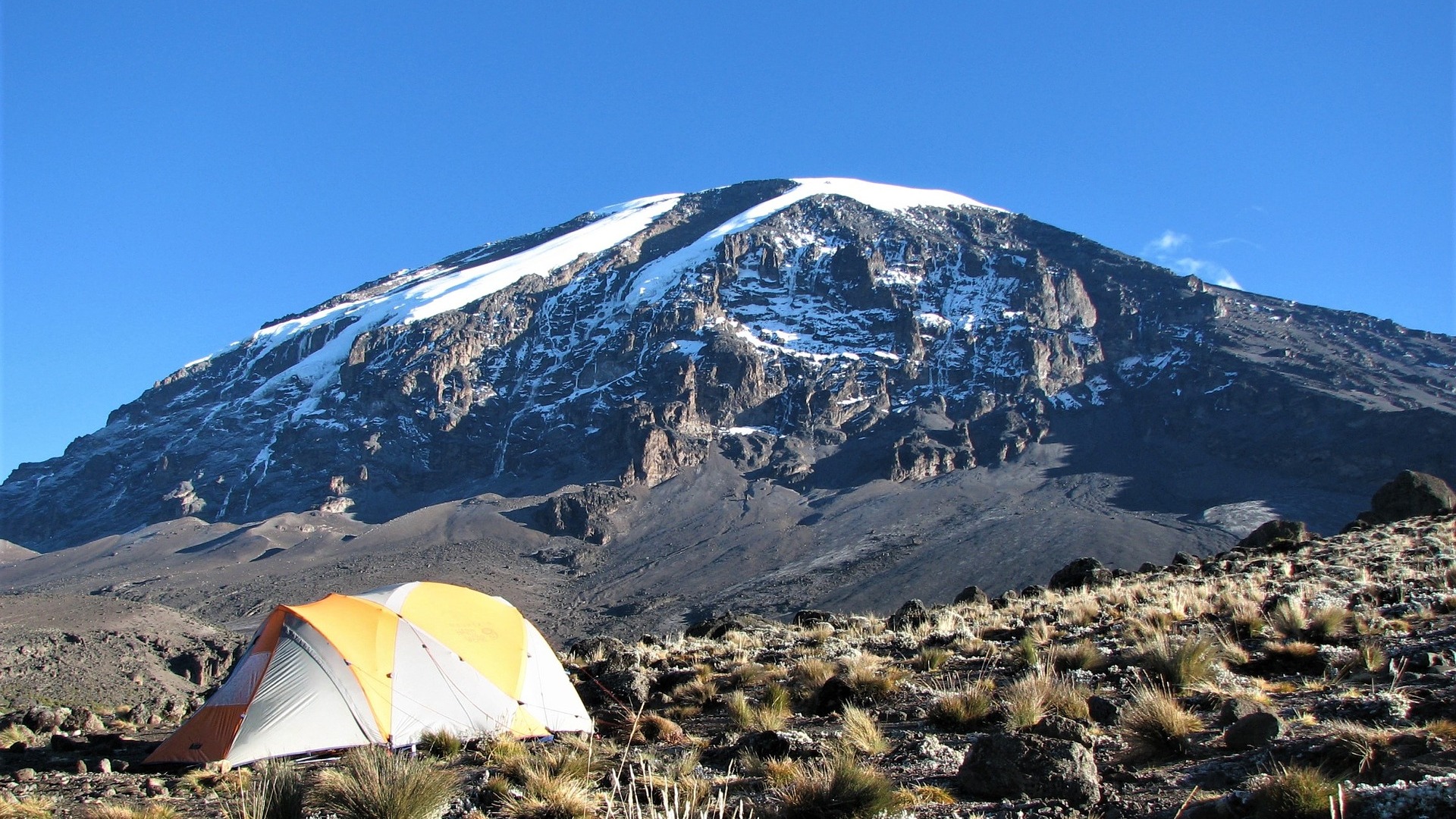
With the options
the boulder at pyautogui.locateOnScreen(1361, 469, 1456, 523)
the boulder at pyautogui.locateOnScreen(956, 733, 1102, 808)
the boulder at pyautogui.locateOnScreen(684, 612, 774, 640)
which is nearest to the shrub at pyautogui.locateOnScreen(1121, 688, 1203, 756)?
the boulder at pyautogui.locateOnScreen(956, 733, 1102, 808)

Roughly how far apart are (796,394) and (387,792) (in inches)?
5439

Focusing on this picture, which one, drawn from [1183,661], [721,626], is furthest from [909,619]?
[1183,661]

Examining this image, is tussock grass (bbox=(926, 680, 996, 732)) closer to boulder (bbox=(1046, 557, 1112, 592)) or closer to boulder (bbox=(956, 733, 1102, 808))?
boulder (bbox=(956, 733, 1102, 808))

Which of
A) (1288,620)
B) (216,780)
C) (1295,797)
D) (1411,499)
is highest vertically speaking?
(1411,499)

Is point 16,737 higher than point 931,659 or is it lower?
lower

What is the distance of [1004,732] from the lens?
496 centimetres

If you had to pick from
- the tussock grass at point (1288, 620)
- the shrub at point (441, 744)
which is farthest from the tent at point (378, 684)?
the tussock grass at point (1288, 620)

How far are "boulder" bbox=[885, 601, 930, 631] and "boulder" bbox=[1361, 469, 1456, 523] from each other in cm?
2227

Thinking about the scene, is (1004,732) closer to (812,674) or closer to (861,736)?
(861,736)

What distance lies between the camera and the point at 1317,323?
146m

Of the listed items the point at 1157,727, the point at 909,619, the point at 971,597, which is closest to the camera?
the point at 1157,727

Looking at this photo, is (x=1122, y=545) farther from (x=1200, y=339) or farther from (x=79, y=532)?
(x=79, y=532)

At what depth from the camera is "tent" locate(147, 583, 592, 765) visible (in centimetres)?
791

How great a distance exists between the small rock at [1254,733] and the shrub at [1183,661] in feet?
6.08
